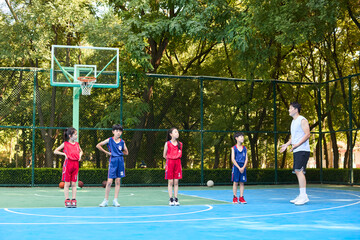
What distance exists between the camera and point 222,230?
5.46 m

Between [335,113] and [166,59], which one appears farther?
[166,59]

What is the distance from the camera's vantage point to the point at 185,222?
6.16 metres

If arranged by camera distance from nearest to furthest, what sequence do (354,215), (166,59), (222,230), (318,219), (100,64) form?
(222,230)
(318,219)
(354,215)
(100,64)
(166,59)

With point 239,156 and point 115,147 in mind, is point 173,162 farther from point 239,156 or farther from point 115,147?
point 239,156

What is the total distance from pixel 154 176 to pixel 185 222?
1056cm

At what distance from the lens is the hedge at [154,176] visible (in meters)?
15.5

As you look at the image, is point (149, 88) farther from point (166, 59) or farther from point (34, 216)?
point (34, 216)

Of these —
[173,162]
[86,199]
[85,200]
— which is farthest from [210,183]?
[173,162]

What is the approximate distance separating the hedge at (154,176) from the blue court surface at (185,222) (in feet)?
26.1

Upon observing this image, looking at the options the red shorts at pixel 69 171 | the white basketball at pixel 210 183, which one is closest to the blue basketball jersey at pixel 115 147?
the red shorts at pixel 69 171

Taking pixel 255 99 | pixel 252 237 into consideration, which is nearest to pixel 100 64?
pixel 255 99

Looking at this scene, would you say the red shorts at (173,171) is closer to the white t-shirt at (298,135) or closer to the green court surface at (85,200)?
the green court surface at (85,200)

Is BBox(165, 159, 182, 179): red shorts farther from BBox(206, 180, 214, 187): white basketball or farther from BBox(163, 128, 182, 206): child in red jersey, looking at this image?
BBox(206, 180, 214, 187): white basketball

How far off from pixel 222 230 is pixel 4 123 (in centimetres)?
1860
